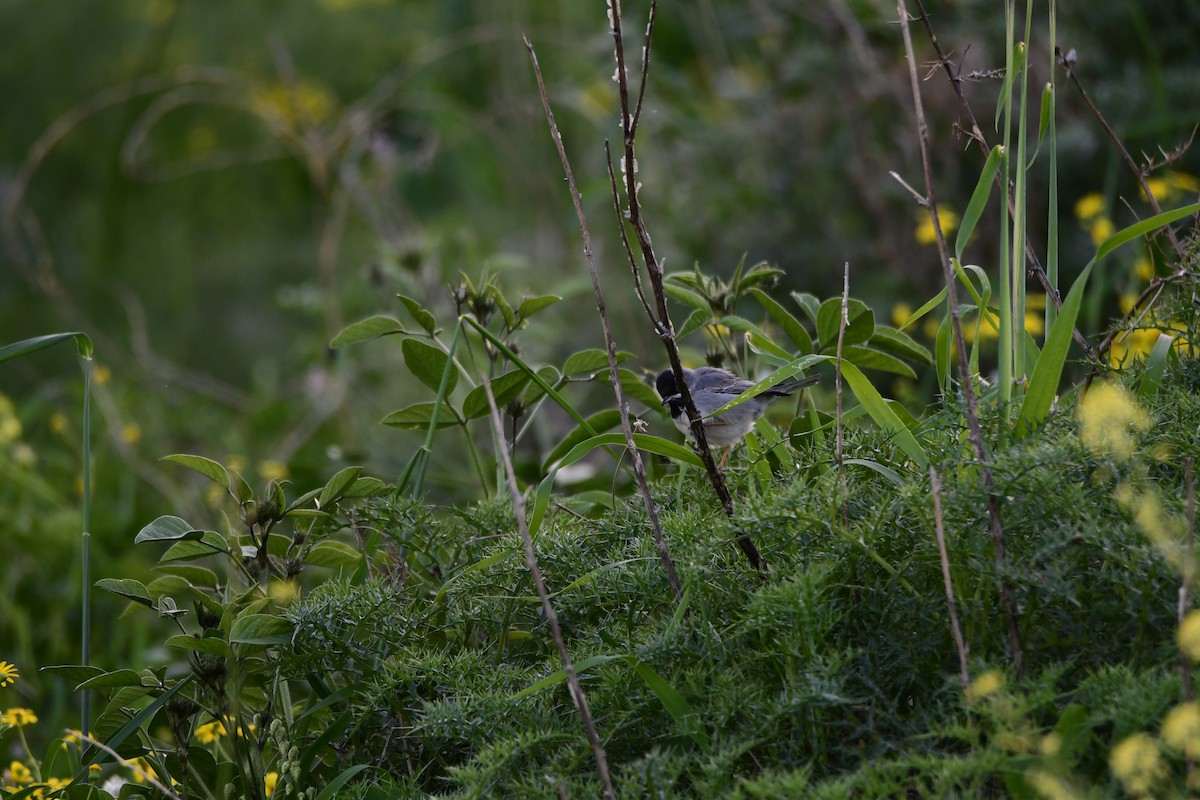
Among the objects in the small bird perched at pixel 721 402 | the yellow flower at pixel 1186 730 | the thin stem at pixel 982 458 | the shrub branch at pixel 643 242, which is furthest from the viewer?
the small bird perched at pixel 721 402

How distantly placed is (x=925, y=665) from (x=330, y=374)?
370 centimetres

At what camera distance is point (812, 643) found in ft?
4.45

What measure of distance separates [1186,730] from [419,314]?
4.21 ft

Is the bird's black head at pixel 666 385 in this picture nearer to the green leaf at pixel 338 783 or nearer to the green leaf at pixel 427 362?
the green leaf at pixel 427 362

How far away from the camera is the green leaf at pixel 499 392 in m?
1.89

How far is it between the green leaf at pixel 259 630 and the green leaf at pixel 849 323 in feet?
3.22

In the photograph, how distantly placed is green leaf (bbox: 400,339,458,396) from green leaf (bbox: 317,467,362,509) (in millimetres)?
268

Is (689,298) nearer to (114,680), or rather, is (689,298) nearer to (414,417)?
(414,417)

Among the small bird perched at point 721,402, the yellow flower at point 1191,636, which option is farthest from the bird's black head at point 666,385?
the yellow flower at point 1191,636

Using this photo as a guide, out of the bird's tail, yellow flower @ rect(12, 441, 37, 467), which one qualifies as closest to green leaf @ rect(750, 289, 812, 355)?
the bird's tail

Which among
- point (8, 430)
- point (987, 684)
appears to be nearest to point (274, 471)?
point (8, 430)

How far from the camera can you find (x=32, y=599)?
3.56 meters

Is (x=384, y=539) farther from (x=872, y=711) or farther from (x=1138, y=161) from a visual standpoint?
(x=1138, y=161)

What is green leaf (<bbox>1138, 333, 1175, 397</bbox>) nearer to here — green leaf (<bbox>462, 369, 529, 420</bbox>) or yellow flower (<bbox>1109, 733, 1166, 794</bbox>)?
yellow flower (<bbox>1109, 733, 1166, 794</bbox>)
